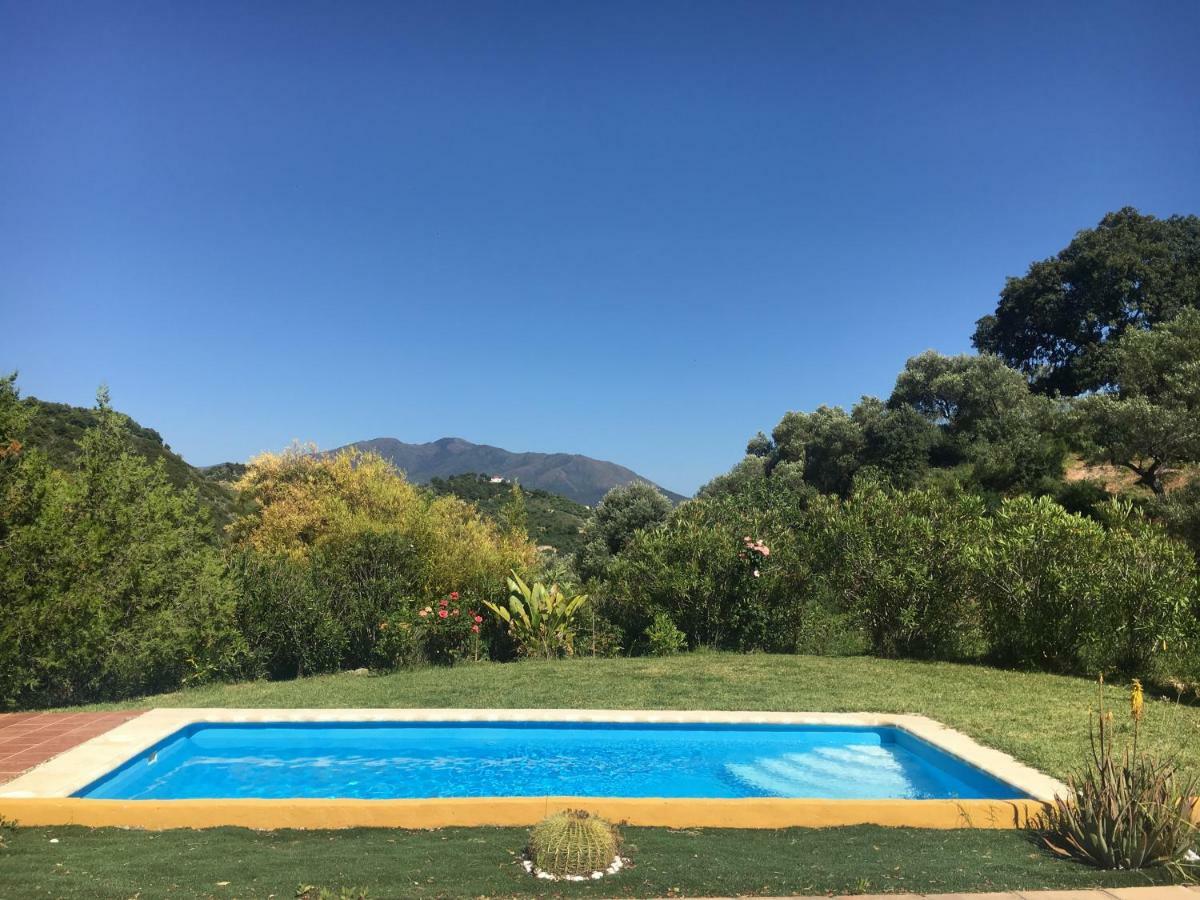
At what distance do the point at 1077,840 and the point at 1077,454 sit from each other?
25319mm

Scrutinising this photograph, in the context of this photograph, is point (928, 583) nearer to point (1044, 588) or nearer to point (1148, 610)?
point (1044, 588)

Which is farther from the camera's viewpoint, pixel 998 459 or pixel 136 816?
pixel 998 459

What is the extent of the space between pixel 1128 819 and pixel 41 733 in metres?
9.11

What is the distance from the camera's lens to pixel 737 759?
8219 millimetres

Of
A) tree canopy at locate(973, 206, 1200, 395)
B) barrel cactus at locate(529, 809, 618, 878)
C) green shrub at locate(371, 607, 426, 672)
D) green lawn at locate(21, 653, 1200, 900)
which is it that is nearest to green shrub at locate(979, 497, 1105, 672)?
green lawn at locate(21, 653, 1200, 900)

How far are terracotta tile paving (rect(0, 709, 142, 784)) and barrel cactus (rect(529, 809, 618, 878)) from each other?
15.4 ft

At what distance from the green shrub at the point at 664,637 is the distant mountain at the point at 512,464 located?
286 ft

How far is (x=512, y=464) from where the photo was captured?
417 ft

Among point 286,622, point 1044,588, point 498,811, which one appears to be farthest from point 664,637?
point 498,811

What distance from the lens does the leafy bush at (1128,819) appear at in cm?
427

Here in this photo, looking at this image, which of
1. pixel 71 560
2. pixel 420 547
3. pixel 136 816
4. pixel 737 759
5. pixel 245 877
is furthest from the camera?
pixel 420 547

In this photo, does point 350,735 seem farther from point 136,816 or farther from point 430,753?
point 136,816

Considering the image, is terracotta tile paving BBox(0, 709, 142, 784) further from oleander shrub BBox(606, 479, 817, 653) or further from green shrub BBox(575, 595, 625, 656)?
oleander shrub BBox(606, 479, 817, 653)

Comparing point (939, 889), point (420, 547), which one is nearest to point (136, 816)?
point (939, 889)
